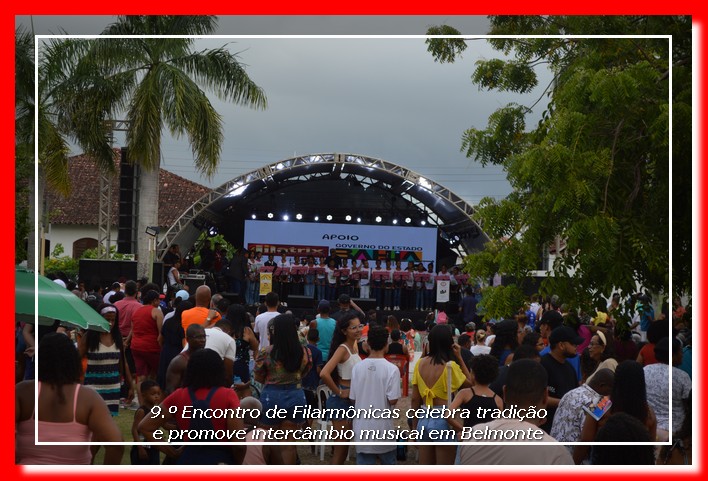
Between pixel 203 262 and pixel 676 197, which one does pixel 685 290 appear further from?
pixel 203 262

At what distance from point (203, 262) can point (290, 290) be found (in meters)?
2.98

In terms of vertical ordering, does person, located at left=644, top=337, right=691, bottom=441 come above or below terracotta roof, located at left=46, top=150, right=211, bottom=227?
below

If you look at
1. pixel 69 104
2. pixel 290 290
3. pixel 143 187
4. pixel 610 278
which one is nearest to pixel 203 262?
pixel 290 290

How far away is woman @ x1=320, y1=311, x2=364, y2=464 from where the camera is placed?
7191 mm

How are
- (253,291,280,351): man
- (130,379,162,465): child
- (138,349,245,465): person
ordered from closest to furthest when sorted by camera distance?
(138,349,245,465): person < (130,379,162,465): child < (253,291,280,351): man

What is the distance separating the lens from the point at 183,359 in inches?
293

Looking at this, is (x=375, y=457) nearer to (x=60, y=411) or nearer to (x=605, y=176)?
(x=60, y=411)

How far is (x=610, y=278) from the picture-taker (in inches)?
310

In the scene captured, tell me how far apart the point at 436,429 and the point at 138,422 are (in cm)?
210

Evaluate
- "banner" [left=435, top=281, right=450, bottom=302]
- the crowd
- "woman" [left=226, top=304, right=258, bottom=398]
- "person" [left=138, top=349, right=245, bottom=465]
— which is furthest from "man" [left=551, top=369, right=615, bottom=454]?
"banner" [left=435, top=281, right=450, bottom=302]

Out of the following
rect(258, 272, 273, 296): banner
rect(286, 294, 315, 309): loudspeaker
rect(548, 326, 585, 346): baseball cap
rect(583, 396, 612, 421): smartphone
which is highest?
rect(258, 272, 273, 296): banner

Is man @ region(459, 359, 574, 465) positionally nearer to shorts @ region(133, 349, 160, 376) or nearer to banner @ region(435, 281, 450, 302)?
shorts @ region(133, 349, 160, 376)

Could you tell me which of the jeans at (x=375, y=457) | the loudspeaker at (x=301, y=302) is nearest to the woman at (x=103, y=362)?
the jeans at (x=375, y=457)

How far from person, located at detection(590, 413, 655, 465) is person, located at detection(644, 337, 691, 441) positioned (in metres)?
2.51
